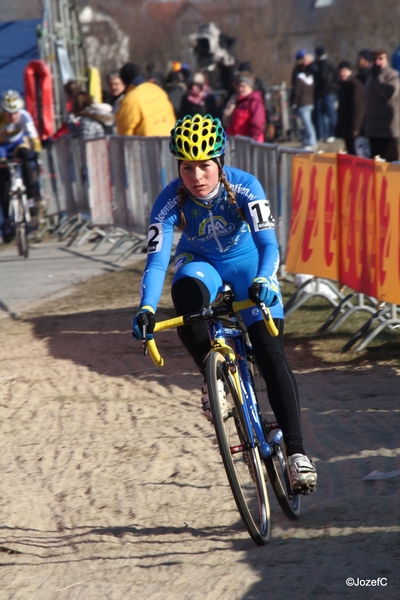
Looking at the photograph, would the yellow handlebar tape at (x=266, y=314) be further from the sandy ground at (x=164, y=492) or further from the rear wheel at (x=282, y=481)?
the sandy ground at (x=164, y=492)

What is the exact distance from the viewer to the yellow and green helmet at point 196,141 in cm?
446

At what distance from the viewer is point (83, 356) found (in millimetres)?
8297

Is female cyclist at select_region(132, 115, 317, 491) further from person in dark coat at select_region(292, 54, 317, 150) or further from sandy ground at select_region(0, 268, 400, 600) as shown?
person in dark coat at select_region(292, 54, 317, 150)

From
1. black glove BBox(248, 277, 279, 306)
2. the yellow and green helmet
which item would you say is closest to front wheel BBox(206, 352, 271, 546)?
black glove BBox(248, 277, 279, 306)

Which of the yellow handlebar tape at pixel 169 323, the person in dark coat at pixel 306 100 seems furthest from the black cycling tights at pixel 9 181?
the yellow handlebar tape at pixel 169 323

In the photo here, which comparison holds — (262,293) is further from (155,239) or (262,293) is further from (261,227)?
(155,239)

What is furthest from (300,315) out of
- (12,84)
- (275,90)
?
(275,90)

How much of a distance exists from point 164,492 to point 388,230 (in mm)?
3158

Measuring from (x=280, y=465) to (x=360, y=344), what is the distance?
3425 mm

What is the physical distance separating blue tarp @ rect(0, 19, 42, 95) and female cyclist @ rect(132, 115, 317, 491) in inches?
655

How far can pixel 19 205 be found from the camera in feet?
44.7

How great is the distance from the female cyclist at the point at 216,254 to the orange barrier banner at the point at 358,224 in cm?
286

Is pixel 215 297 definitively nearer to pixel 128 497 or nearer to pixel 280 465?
pixel 280 465

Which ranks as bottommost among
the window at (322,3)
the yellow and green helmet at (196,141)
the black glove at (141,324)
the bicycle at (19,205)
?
the bicycle at (19,205)
